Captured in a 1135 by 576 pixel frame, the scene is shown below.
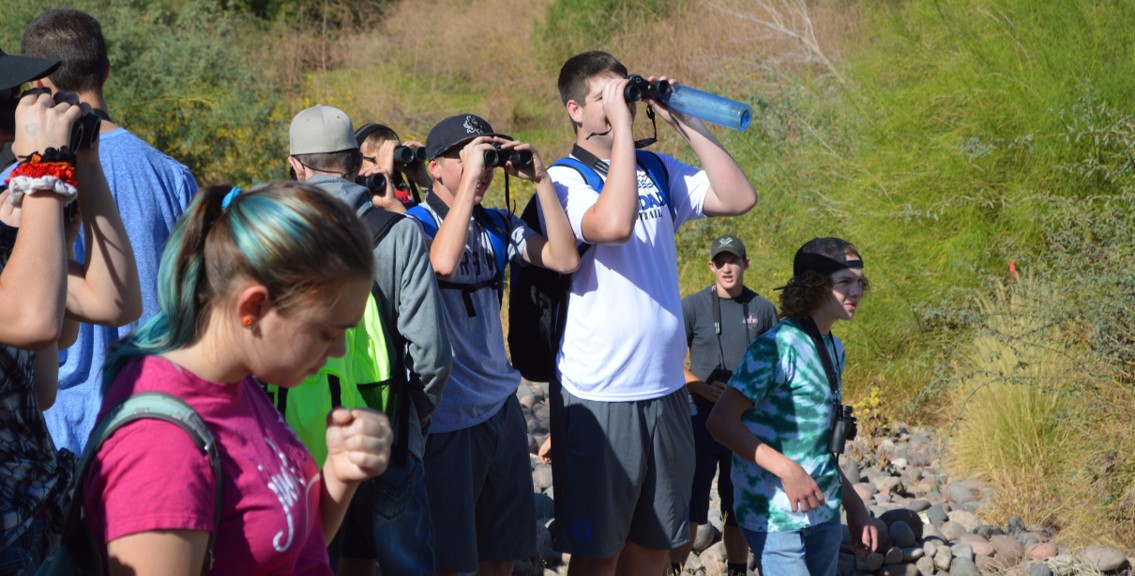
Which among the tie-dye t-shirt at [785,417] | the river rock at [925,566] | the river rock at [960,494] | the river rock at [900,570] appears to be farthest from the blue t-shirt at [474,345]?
the river rock at [960,494]

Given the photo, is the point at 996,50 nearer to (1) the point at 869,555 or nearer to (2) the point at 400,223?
(1) the point at 869,555

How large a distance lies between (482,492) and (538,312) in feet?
2.04

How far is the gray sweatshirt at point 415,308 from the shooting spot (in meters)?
3.04

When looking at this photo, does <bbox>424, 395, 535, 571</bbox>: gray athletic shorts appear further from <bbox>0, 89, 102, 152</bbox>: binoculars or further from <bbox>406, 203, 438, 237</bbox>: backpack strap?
<bbox>0, 89, 102, 152</bbox>: binoculars

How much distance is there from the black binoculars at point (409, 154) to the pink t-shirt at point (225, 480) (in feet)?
7.35

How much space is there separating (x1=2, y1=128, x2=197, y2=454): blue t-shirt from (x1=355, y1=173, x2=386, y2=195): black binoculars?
612 millimetres

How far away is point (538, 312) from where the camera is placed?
377cm

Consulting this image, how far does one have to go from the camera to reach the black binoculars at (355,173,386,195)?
3.67 meters

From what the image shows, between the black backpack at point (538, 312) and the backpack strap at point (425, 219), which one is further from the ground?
the backpack strap at point (425, 219)

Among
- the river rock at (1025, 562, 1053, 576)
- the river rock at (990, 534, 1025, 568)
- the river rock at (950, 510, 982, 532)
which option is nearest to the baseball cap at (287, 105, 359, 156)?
the river rock at (1025, 562, 1053, 576)

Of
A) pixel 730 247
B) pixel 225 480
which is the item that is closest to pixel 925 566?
pixel 730 247

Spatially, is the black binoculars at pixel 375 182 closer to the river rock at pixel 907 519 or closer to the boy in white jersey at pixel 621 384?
the boy in white jersey at pixel 621 384

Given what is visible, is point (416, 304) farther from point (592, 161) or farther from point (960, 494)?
point (960, 494)

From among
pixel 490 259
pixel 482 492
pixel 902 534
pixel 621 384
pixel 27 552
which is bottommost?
pixel 902 534
